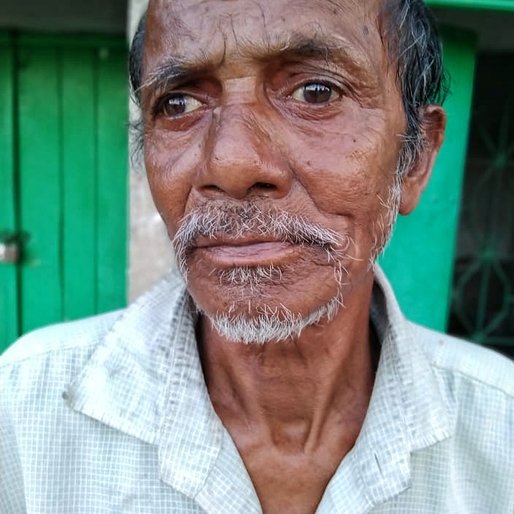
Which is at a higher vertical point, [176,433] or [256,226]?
[256,226]

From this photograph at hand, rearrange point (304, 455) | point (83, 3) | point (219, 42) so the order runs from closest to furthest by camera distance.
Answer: point (219, 42)
point (304, 455)
point (83, 3)

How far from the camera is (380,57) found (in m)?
1.03

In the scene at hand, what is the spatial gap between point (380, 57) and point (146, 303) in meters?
0.75

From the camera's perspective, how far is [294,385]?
1192mm

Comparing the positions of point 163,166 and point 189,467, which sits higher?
point 163,166

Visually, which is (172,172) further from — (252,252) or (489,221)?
(489,221)

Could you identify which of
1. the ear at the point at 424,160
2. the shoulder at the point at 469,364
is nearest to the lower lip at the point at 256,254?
the ear at the point at 424,160

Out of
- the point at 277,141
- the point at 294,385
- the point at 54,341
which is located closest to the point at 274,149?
the point at 277,141

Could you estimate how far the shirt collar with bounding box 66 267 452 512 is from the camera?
40.7 inches

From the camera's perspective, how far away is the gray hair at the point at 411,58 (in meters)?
1.06

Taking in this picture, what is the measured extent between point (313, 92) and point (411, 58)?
0.93ft

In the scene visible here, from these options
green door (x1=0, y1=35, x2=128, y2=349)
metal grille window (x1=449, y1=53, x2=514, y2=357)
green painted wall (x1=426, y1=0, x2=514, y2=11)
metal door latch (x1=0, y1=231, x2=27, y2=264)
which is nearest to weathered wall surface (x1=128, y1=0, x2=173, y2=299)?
green door (x1=0, y1=35, x2=128, y2=349)

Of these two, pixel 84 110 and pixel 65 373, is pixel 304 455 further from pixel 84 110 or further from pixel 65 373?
pixel 84 110

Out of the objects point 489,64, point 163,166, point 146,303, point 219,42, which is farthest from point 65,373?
point 489,64
